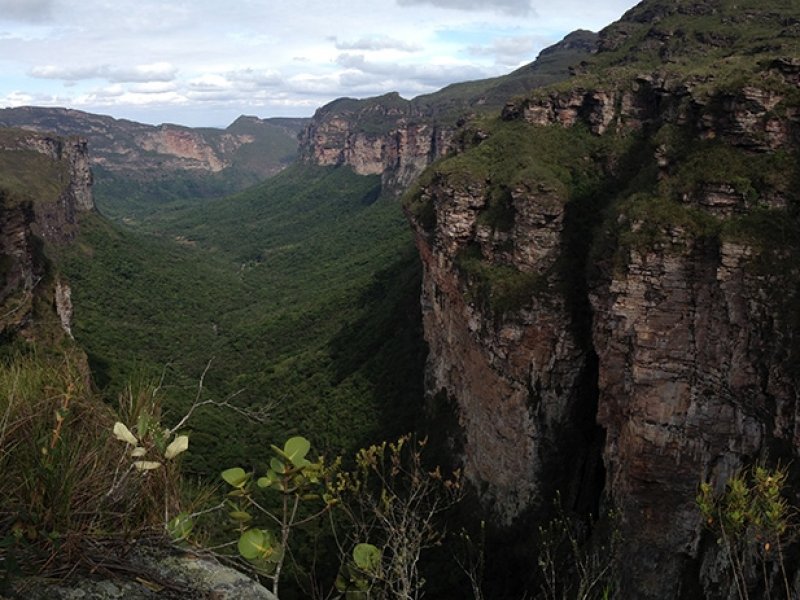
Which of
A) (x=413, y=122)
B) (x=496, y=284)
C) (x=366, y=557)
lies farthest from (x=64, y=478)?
(x=413, y=122)

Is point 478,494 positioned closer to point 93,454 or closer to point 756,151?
point 756,151

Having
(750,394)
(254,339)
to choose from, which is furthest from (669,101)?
(254,339)

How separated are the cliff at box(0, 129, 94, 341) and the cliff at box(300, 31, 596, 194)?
53.3 m

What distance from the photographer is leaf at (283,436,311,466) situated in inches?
188

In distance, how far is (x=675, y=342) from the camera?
71.2 ft

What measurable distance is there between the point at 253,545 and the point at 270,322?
67354mm

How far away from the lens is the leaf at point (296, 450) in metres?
4.77

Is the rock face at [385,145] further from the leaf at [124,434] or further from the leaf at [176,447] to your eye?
the leaf at [124,434]

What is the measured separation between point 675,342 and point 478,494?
→ 13.4m

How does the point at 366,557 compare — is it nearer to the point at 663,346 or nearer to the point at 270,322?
the point at 663,346

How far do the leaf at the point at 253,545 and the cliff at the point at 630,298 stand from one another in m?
13.8

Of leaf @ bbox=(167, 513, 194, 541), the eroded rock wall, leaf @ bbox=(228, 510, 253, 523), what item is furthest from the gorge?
leaf @ bbox=(167, 513, 194, 541)

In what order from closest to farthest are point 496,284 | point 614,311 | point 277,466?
point 277,466
point 614,311
point 496,284

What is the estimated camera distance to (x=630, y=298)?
22188 millimetres
